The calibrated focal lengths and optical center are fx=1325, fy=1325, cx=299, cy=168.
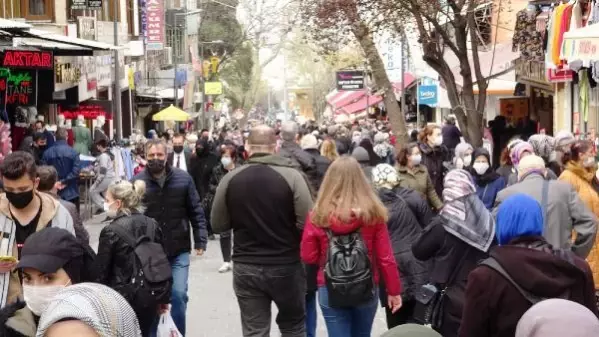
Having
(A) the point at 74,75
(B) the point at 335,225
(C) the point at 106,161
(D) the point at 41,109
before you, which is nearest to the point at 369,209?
(B) the point at 335,225

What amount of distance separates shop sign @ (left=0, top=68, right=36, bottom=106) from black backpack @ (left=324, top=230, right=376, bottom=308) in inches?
487

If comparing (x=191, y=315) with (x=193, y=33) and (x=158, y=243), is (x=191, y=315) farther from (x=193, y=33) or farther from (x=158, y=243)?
(x=193, y=33)

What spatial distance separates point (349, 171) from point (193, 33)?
65.0 meters

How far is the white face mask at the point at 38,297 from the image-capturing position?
5.84m

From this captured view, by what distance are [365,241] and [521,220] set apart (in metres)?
2.31

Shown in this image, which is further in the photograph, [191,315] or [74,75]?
[74,75]

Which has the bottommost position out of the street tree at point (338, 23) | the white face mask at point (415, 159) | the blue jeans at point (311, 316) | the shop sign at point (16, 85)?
the blue jeans at point (311, 316)

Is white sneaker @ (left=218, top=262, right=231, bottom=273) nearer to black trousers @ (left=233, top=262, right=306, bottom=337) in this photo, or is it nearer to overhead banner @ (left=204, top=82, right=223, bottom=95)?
black trousers @ (left=233, top=262, right=306, bottom=337)

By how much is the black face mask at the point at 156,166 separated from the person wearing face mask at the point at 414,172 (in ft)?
9.86

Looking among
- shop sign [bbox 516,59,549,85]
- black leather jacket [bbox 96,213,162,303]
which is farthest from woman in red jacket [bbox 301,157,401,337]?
shop sign [bbox 516,59,549,85]

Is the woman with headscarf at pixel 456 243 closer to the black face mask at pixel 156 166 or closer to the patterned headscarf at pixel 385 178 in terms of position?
the patterned headscarf at pixel 385 178

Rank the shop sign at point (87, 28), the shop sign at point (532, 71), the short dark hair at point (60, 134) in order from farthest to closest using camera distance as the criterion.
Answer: the shop sign at point (87, 28)
the shop sign at point (532, 71)
the short dark hair at point (60, 134)

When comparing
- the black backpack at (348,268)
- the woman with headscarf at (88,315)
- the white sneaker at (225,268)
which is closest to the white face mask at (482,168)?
the white sneaker at (225,268)

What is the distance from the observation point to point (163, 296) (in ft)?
27.9
